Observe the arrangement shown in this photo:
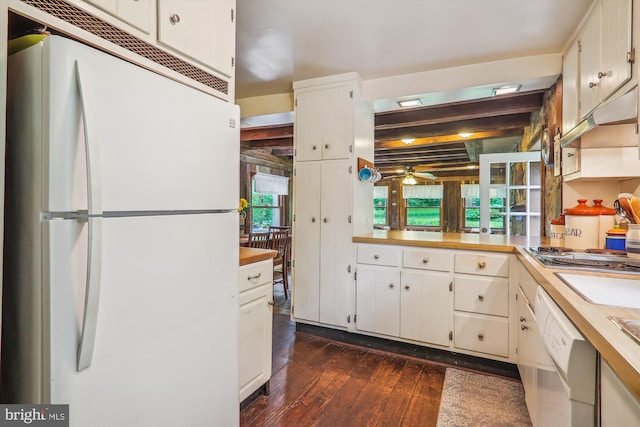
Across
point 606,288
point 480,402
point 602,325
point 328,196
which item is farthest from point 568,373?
point 328,196

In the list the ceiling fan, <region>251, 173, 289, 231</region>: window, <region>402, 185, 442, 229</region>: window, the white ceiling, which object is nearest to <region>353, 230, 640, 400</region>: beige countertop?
the white ceiling

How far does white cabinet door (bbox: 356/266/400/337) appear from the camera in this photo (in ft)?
8.36

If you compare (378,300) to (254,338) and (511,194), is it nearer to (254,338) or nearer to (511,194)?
(254,338)

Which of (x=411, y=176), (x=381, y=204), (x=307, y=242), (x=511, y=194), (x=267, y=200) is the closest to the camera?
(x=307, y=242)

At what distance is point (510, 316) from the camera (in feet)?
7.11

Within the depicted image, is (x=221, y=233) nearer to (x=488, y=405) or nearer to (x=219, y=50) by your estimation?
(x=219, y=50)

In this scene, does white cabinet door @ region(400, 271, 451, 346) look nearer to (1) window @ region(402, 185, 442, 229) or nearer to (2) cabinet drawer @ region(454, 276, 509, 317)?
(2) cabinet drawer @ region(454, 276, 509, 317)

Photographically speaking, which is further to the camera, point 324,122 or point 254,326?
point 324,122

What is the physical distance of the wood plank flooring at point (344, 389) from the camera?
1729 mm

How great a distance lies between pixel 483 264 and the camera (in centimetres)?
226

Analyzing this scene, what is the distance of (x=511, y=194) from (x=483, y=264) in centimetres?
162

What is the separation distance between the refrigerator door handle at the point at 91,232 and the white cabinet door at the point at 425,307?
2.11 m

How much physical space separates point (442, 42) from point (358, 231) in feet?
5.20

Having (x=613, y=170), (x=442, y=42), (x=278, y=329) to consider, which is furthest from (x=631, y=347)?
(x=278, y=329)
